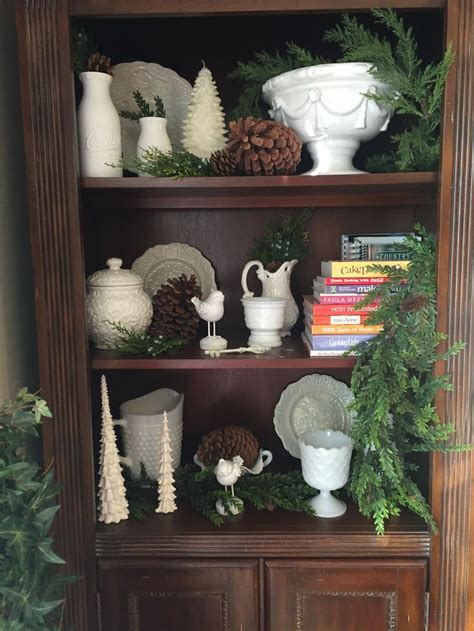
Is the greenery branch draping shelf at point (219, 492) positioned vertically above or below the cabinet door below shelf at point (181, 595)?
above

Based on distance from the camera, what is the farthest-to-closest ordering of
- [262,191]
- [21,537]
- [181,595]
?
1. [262,191]
2. [181,595]
3. [21,537]

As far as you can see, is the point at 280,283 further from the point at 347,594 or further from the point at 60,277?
the point at 347,594

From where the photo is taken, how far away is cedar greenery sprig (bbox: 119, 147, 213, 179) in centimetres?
105

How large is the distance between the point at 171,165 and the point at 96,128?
17 centimetres

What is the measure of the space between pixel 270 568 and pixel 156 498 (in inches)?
12.1

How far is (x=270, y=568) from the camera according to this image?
3.59ft

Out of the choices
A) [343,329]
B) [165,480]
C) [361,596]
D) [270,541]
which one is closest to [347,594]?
[361,596]

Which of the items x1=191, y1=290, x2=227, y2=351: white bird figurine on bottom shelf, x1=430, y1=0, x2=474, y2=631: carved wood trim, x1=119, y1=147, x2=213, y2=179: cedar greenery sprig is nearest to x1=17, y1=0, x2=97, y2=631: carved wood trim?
x1=119, y1=147, x2=213, y2=179: cedar greenery sprig

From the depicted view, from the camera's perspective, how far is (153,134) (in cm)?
113

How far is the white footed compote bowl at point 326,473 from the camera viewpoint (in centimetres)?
114

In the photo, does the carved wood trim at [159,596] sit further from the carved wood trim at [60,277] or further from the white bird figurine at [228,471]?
the white bird figurine at [228,471]

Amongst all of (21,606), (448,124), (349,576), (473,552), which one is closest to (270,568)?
(349,576)

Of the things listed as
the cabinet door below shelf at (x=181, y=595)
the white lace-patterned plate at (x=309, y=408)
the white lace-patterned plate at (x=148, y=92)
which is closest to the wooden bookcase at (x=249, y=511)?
the cabinet door below shelf at (x=181, y=595)

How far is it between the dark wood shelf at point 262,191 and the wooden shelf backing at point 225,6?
1.00 ft
